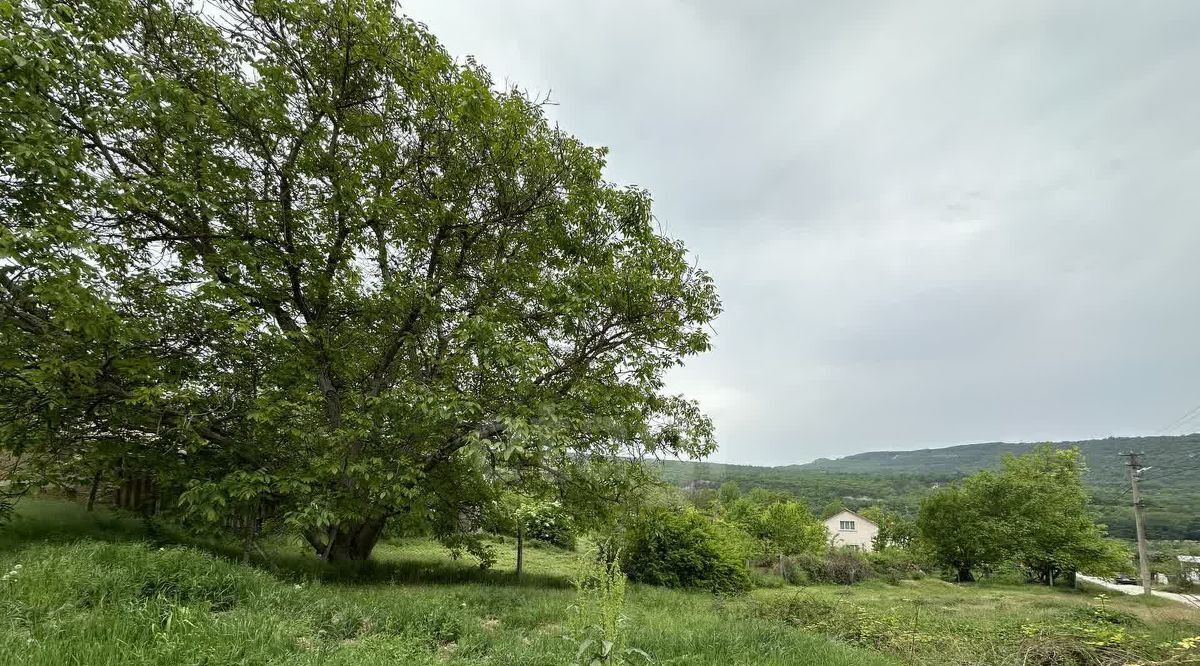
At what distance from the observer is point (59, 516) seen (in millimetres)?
8273

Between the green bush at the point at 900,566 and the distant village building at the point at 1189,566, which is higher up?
the distant village building at the point at 1189,566

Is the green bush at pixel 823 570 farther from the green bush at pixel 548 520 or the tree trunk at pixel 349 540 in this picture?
the tree trunk at pixel 349 540

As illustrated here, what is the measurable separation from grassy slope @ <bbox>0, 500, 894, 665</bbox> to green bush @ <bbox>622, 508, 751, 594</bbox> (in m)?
9.07

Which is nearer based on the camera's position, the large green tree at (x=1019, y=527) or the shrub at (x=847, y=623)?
the shrub at (x=847, y=623)

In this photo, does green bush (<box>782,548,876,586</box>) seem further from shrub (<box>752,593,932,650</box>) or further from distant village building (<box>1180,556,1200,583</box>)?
shrub (<box>752,593,932,650</box>)

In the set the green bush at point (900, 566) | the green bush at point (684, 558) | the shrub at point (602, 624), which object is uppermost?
the shrub at point (602, 624)

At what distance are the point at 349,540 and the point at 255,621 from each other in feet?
22.5

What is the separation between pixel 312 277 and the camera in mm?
8125

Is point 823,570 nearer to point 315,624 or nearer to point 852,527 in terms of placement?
point 315,624

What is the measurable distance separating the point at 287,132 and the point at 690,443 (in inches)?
362

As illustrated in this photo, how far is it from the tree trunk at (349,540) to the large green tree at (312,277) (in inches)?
4.6

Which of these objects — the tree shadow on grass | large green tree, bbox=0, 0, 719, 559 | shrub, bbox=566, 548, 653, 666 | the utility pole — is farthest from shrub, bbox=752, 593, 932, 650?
the utility pole

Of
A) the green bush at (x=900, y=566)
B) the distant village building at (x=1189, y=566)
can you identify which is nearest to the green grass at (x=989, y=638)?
the distant village building at (x=1189, y=566)

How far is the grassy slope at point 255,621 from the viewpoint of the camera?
3439 millimetres
